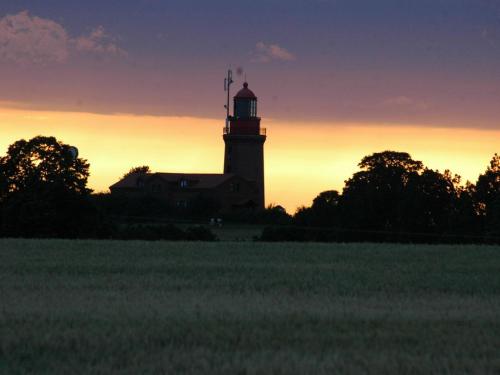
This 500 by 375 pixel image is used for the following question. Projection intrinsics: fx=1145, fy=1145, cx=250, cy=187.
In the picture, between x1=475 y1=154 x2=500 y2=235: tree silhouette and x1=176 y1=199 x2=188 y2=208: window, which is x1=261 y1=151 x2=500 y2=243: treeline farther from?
x1=176 y1=199 x2=188 y2=208: window

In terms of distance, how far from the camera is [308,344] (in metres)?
14.1

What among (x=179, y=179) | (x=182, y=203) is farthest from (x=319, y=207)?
(x=179, y=179)

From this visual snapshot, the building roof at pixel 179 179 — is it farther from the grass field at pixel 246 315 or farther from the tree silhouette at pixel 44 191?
the grass field at pixel 246 315

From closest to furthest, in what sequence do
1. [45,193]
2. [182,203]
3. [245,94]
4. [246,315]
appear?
[246,315] < [45,193] < [245,94] < [182,203]

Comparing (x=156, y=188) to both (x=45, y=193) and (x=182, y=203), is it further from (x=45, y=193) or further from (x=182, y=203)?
(x=45, y=193)

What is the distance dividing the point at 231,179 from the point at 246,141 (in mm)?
5441

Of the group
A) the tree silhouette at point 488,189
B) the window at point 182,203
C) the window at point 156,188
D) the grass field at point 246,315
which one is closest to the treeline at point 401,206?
the tree silhouette at point 488,189

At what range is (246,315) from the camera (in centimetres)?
1639

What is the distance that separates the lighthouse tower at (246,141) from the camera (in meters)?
107

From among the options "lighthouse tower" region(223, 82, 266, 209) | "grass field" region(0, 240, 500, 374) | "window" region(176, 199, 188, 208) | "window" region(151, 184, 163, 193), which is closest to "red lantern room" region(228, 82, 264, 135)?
"lighthouse tower" region(223, 82, 266, 209)

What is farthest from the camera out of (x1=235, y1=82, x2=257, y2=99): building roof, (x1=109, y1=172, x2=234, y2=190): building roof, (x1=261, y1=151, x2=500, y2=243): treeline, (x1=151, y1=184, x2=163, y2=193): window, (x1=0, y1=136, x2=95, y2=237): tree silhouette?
(x1=151, y1=184, x2=163, y2=193): window

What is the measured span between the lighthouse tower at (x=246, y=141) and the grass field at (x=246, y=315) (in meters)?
77.3

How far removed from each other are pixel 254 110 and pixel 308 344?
93.9 metres

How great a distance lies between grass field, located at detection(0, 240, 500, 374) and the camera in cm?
1278
